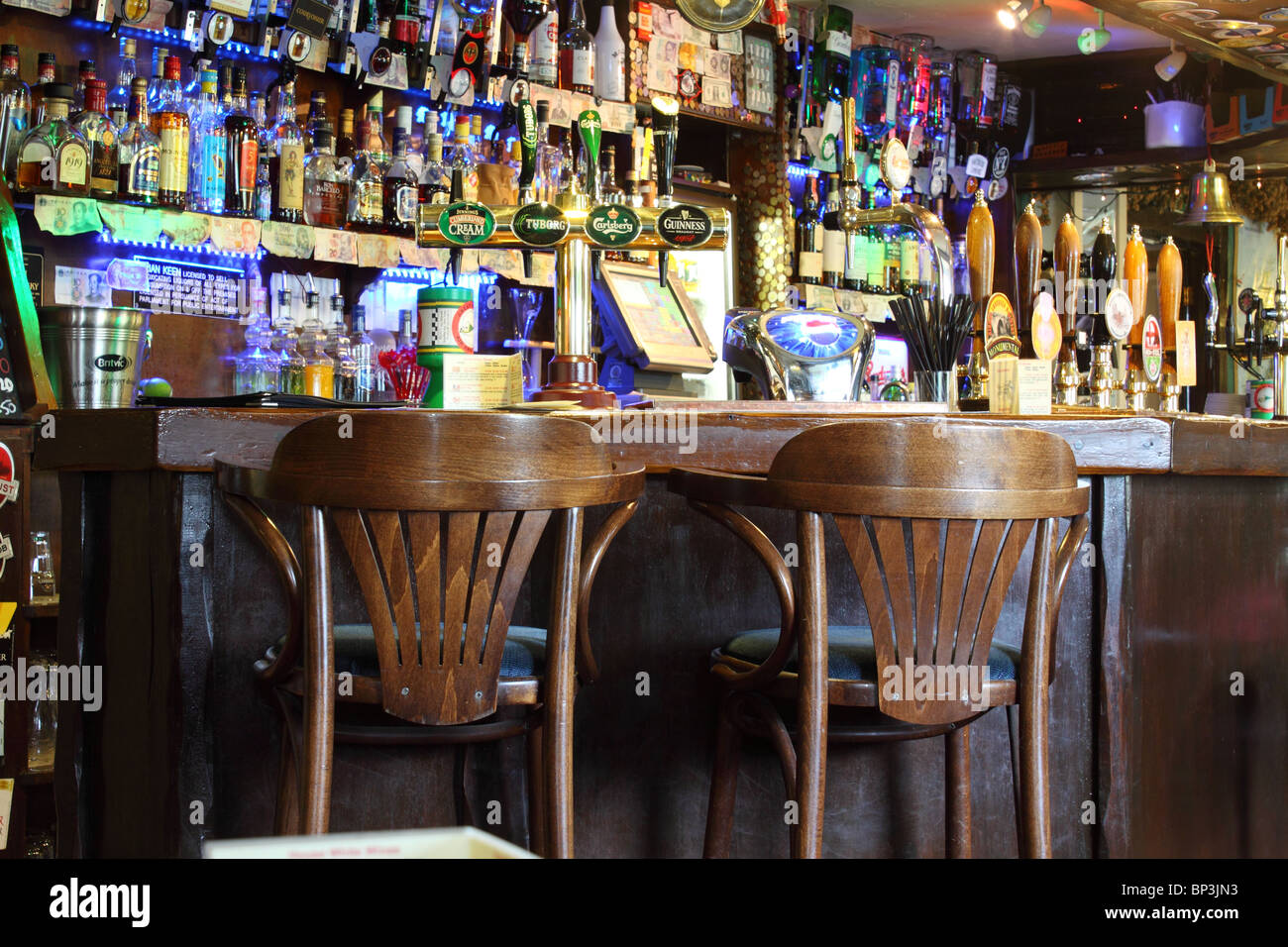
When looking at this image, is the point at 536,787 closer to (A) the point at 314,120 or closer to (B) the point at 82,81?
(B) the point at 82,81

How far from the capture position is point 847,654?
155 cm

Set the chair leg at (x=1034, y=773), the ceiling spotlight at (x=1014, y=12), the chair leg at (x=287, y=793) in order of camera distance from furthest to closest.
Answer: the ceiling spotlight at (x=1014, y=12)
the chair leg at (x=287, y=793)
the chair leg at (x=1034, y=773)

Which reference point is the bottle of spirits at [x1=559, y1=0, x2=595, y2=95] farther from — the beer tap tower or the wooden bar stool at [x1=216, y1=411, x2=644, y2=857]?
the wooden bar stool at [x1=216, y1=411, x2=644, y2=857]

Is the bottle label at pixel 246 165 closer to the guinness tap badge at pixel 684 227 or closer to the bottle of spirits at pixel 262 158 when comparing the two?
the bottle of spirits at pixel 262 158

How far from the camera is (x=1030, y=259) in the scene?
2.37 metres

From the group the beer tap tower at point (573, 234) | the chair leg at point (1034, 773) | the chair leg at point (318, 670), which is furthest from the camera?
the beer tap tower at point (573, 234)

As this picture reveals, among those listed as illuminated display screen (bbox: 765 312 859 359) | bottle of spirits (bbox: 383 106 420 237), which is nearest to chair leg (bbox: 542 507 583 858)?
illuminated display screen (bbox: 765 312 859 359)

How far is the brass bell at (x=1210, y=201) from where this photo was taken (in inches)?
236

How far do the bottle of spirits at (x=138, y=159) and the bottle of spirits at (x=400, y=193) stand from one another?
27.1 inches

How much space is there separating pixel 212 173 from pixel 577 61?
4.69 ft

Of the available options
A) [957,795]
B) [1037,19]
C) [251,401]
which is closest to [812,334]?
[957,795]

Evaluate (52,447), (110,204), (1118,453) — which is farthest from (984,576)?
(110,204)

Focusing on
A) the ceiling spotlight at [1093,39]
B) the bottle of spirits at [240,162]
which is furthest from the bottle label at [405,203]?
the ceiling spotlight at [1093,39]

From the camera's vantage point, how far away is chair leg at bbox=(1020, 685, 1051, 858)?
147cm
